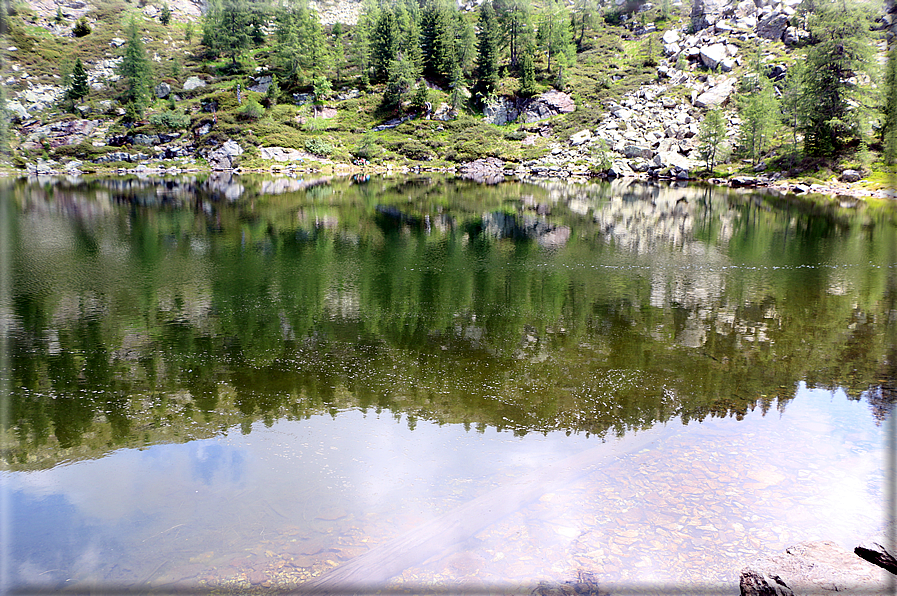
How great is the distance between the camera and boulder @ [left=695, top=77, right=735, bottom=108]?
103 meters

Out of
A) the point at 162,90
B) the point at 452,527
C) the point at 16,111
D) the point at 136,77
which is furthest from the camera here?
the point at 162,90

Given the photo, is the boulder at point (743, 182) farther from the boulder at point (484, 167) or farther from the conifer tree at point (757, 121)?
the boulder at point (484, 167)

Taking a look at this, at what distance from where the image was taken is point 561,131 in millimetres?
106562

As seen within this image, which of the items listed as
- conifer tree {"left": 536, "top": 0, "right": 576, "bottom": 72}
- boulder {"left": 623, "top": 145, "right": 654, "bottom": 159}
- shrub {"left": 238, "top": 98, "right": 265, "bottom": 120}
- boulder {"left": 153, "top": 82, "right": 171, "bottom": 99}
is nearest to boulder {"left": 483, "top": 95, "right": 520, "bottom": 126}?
conifer tree {"left": 536, "top": 0, "right": 576, "bottom": 72}

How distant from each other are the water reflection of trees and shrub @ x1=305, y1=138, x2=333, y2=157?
66.5m

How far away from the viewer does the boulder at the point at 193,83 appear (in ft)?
381

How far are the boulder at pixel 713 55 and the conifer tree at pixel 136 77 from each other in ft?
389

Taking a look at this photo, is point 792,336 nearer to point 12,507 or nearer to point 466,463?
point 466,463

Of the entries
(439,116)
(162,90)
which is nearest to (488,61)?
(439,116)

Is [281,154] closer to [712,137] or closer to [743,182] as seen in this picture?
[712,137]

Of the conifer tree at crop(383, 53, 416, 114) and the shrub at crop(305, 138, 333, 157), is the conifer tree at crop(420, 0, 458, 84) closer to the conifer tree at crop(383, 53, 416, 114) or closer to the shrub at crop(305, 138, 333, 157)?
the conifer tree at crop(383, 53, 416, 114)

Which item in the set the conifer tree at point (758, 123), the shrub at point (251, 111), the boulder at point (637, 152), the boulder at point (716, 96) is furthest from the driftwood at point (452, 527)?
the boulder at point (716, 96)

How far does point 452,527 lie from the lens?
789 centimetres

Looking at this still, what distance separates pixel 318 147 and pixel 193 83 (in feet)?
142
